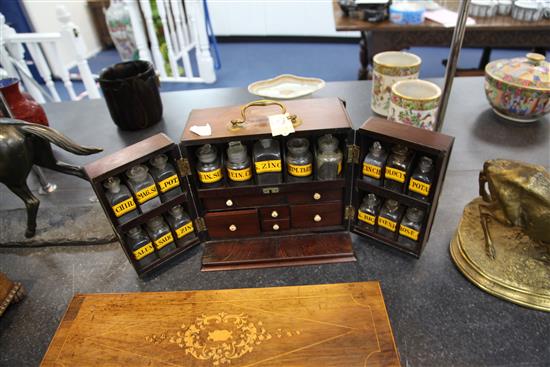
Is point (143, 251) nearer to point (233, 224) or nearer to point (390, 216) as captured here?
point (233, 224)

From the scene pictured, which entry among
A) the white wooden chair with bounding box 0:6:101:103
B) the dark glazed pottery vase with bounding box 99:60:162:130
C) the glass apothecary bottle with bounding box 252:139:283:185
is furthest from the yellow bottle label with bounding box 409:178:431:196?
the white wooden chair with bounding box 0:6:101:103

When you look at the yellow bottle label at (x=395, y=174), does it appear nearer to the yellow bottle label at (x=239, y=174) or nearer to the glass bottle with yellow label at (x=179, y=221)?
the yellow bottle label at (x=239, y=174)

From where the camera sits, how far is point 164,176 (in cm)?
75

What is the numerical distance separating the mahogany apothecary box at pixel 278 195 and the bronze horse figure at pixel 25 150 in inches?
6.9

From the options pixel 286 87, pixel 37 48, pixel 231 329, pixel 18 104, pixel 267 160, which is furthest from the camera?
pixel 37 48

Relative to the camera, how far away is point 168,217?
0.81 m

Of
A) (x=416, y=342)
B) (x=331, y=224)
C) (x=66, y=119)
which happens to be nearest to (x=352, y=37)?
(x=66, y=119)

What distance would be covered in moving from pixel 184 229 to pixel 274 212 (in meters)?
0.20

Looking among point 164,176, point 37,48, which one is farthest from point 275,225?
point 37,48

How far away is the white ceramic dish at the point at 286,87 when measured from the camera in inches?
46.3

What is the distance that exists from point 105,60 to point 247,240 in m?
3.20

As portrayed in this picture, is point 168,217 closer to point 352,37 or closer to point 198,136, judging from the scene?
point 198,136

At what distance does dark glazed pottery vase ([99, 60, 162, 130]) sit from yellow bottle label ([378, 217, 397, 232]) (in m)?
0.76

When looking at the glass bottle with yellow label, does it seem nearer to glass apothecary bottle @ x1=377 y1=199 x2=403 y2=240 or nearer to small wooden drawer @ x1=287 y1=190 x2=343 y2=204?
small wooden drawer @ x1=287 y1=190 x2=343 y2=204
